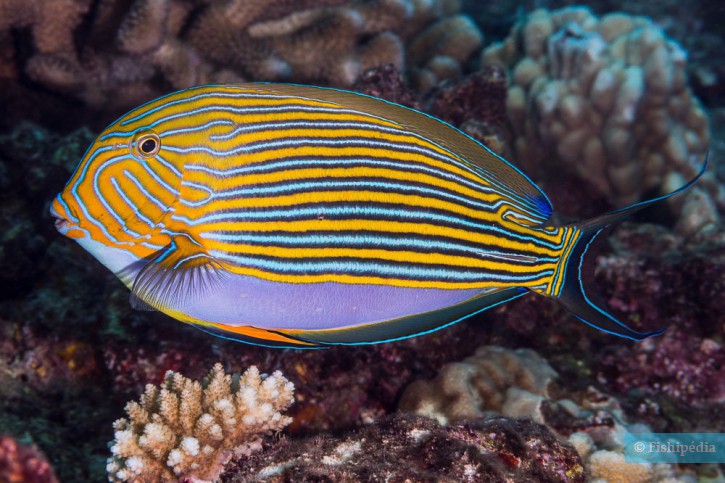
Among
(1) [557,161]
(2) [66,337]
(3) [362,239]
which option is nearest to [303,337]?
(3) [362,239]

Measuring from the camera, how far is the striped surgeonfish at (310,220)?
1.99m

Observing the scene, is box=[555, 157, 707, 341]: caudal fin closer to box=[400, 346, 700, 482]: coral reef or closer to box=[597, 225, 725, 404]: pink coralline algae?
box=[400, 346, 700, 482]: coral reef

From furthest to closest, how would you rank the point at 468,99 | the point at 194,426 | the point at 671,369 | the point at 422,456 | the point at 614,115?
the point at 614,115
the point at 468,99
the point at 671,369
the point at 194,426
the point at 422,456

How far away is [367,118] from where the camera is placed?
224 cm

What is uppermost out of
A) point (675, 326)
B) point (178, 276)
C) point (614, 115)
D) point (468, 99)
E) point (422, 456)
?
point (614, 115)

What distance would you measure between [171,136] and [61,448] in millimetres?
2313

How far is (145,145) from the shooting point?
6.55 feet

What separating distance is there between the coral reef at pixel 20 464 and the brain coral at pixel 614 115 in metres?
5.45

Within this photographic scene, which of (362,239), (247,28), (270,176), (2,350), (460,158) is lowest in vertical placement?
(2,350)

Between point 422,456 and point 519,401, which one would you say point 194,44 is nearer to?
point 519,401

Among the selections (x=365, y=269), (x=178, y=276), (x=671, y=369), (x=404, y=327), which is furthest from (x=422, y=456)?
(x=671, y=369)

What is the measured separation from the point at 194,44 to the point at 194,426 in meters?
4.28

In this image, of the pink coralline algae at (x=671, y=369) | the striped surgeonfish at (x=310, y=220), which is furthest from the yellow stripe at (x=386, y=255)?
the pink coralline algae at (x=671, y=369)

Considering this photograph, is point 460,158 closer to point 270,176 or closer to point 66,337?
point 270,176
